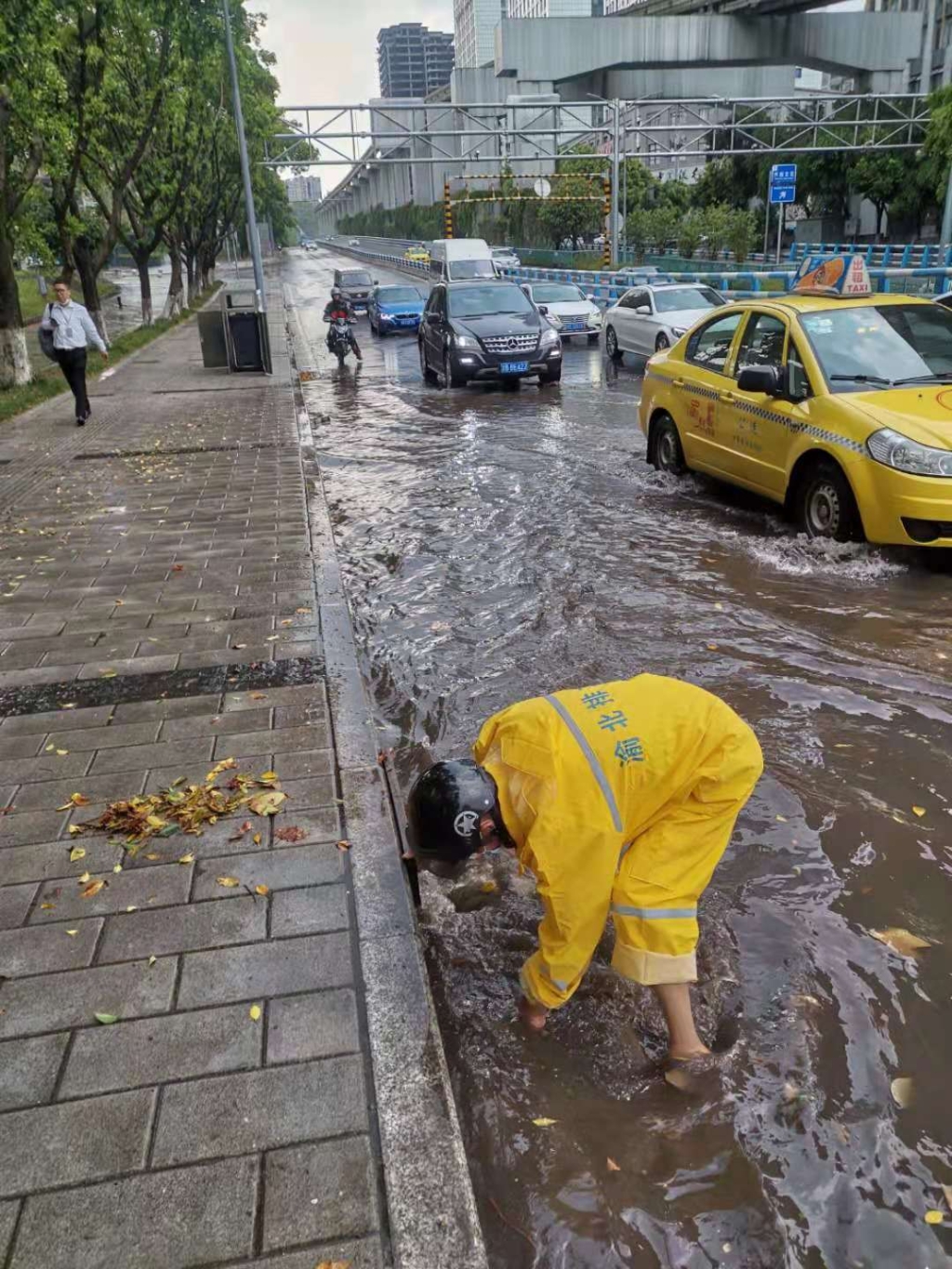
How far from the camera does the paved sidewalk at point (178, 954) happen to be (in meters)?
2.23

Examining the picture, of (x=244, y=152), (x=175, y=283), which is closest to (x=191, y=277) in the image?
(x=175, y=283)

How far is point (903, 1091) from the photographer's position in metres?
2.65

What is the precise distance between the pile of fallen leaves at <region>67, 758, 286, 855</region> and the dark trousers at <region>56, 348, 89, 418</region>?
10281mm

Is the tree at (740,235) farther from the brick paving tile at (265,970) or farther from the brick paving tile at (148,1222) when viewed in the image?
the brick paving tile at (148,1222)

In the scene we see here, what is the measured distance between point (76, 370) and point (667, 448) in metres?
7.97

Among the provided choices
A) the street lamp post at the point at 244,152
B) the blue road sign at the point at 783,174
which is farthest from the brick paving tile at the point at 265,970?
the blue road sign at the point at 783,174

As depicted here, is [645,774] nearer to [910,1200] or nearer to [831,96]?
[910,1200]

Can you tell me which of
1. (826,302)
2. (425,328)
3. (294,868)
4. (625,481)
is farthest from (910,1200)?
(425,328)

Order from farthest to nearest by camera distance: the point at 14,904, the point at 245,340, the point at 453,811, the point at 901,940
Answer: the point at 245,340
the point at 14,904
the point at 901,940
the point at 453,811

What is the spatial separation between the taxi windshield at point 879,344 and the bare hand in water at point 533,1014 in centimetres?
521

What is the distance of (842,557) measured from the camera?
21.7 ft

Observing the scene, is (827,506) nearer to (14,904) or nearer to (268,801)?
(268,801)

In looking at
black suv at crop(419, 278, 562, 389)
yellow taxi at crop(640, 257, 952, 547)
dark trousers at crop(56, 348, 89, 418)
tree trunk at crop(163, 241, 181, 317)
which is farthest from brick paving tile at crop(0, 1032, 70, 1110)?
tree trunk at crop(163, 241, 181, 317)

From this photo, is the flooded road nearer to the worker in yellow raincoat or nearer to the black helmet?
the worker in yellow raincoat
